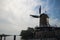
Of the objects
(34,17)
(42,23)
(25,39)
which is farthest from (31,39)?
(34,17)

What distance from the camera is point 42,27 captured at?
56.5 metres

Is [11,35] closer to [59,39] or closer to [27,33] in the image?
[27,33]

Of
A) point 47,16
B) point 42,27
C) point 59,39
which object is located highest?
point 47,16

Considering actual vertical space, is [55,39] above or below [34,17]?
below

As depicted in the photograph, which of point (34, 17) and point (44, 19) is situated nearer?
point (44, 19)

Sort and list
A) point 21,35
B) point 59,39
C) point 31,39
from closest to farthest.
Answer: point 59,39 → point 31,39 → point 21,35

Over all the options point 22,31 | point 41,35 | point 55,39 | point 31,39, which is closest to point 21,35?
point 22,31

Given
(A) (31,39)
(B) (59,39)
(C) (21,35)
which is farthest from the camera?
(C) (21,35)

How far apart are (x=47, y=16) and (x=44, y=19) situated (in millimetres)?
1959

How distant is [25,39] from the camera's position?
2308 inches

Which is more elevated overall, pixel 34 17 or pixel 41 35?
pixel 34 17

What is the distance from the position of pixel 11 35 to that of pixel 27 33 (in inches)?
374

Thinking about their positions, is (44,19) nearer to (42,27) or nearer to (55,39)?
(42,27)

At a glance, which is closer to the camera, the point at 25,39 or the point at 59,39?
the point at 59,39
